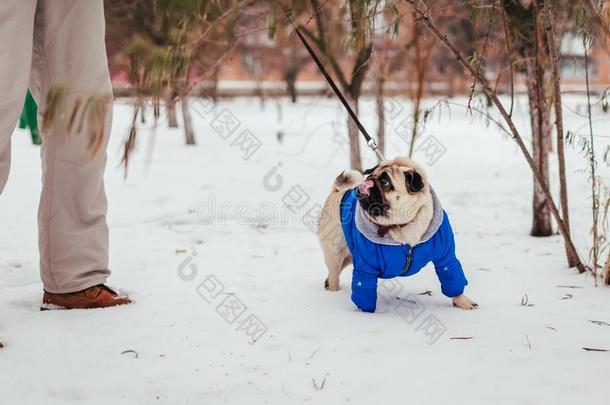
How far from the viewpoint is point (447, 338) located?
6.95 ft

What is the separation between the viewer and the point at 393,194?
2.33m

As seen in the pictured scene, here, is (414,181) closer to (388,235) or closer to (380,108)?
(388,235)

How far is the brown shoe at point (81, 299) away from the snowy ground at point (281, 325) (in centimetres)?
7

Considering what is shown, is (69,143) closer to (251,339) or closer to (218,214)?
(251,339)

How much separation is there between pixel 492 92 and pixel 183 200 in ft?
10.4

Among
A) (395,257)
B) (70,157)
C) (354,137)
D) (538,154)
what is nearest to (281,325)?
(395,257)

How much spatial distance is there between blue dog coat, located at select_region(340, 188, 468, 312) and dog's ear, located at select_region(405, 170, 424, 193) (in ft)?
0.36

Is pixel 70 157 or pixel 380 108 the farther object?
pixel 380 108

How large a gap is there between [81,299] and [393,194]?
4.23ft

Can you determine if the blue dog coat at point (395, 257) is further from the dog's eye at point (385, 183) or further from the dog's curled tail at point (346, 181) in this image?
the dog's curled tail at point (346, 181)

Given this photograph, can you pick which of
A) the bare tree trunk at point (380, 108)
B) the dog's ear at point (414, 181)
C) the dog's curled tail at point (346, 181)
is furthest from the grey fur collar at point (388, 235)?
the bare tree trunk at point (380, 108)

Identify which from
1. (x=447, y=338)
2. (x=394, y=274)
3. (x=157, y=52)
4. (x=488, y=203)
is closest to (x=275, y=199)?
(x=488, y=203)

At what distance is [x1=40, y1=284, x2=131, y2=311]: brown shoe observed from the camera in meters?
2.42

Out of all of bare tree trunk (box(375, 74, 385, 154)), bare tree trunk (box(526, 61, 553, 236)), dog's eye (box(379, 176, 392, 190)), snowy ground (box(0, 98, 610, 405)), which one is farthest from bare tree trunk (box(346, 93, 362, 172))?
dog's eye (box(379, 176, 392, 190))
